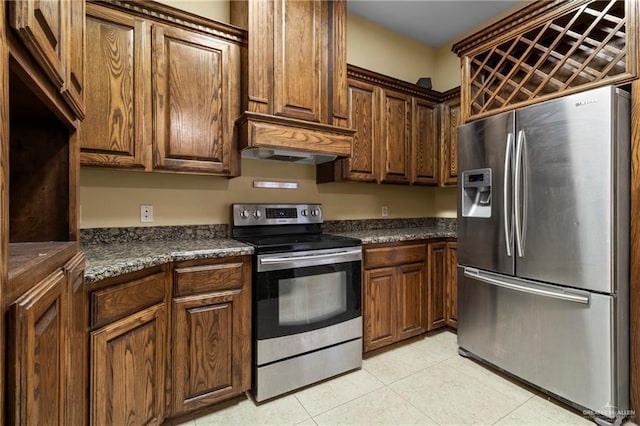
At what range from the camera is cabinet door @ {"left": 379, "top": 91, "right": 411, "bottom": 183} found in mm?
2688

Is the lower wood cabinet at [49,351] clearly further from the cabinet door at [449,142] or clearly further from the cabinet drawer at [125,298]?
the cabinet door at [449,142]

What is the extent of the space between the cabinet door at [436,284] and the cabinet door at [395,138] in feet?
2.30

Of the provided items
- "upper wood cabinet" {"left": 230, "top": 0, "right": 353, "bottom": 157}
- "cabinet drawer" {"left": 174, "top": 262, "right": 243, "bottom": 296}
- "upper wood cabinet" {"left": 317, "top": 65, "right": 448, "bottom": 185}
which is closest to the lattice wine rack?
"upper wood cabinet" {"left": 317, "top": 65, "right": 448, "bottom": 185}

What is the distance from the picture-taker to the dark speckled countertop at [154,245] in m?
1.32

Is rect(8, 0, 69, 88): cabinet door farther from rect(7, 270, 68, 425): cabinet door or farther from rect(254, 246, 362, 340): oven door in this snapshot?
rect(254, 246, 362, 340): oven door

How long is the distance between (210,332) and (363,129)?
75.8 inches

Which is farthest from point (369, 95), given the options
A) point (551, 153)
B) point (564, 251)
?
point (564, 251)

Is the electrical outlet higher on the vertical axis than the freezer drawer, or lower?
higher

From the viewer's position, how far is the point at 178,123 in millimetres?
1820

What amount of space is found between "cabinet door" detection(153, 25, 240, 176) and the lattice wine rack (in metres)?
1.78

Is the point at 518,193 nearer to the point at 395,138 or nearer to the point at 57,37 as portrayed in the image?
the point at 395,138

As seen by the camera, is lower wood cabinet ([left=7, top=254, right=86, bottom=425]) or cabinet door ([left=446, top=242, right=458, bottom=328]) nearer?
lower wood cabinet ([left=7, top=254, right=86, bottom=425])

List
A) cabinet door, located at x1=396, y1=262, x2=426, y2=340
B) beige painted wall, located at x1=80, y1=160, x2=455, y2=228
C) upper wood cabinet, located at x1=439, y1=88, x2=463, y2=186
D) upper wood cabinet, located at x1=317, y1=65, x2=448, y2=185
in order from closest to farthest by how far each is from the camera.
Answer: beige painted wall, located at x1=80, y1=160, x2=455, y2=228
cabinet door, located at x1=396, y1=262, x2=426, y2=340
upper wood cabinet, located at x1=317, y1=65, x2=448, y2=185
upper wood cabinet, located at x1=439, y1=88, x2=463, y2=186

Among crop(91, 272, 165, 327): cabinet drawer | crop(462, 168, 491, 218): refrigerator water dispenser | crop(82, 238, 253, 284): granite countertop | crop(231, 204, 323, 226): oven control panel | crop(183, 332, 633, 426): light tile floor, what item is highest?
crop(462, 168, 491, 218): refrigerator water dispenser
